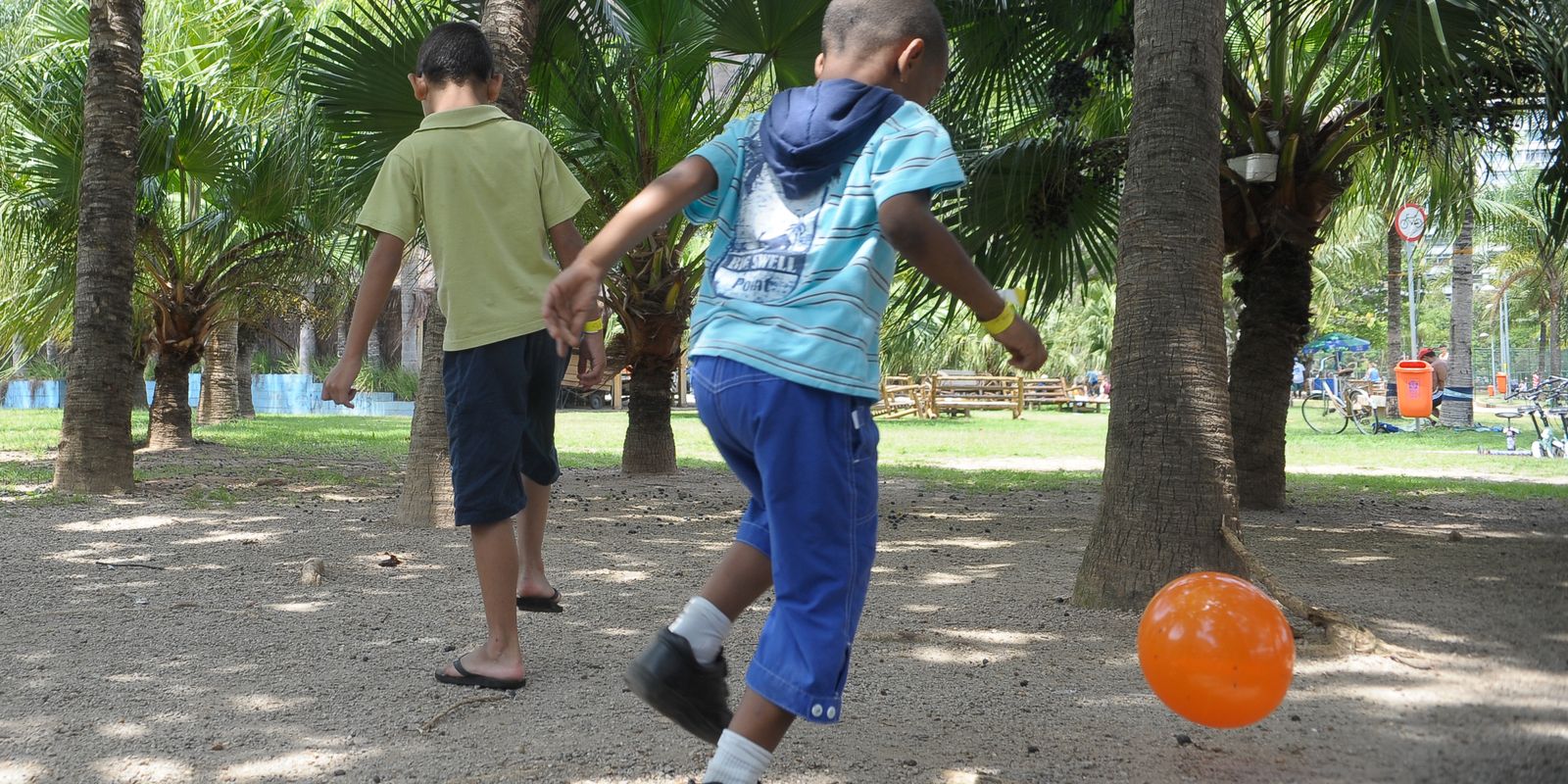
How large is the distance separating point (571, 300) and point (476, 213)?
1.12m

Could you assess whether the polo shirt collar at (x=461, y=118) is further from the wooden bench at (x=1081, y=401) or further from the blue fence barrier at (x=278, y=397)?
the wooden bench at (x=1081, y=401)

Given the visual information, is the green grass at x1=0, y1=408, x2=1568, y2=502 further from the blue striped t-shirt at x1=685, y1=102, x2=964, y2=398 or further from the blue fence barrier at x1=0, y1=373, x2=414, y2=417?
the blue striped t-shirt at x1=685, y1=102, x2=964, y2=398

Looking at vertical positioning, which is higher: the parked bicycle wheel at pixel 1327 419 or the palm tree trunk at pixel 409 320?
the palm tree trunk at pixel 409 320

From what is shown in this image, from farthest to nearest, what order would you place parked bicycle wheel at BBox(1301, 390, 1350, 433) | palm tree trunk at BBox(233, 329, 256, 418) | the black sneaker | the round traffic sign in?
palm tree trunk at BBox(233, 329, 256, 418) → parked bicycle wheel at BBox(1301, 390, 1350, 433) → the round traffic sign → the black sneaker

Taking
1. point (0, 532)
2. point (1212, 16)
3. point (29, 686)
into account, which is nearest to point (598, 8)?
point (1212, 16)

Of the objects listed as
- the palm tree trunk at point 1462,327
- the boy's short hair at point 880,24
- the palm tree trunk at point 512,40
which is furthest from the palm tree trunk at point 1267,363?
the palm tree trunk at point 1462,327

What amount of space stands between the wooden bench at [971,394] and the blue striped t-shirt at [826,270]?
22322 millimetres

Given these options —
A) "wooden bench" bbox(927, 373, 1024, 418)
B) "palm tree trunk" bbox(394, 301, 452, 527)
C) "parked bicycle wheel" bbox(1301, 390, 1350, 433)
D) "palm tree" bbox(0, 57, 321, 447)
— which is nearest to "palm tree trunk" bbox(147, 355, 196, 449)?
"palm tree" bbox(0, 57, 321, 447)

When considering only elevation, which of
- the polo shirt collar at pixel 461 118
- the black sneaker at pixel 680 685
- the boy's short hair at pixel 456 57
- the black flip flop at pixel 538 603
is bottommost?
the black flip flop at pixel 538 603

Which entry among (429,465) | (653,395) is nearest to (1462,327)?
(653,395)

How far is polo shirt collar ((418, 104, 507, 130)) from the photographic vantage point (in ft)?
9.90

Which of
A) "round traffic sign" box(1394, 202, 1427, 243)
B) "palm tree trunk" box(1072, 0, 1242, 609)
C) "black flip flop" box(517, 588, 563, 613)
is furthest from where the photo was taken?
"round traffic sign" box(1394, 202, 1427, 243)

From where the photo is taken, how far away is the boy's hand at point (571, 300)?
1941 millimetres

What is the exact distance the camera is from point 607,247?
6.49ft
